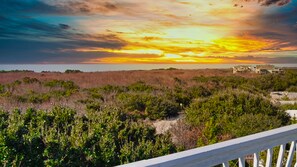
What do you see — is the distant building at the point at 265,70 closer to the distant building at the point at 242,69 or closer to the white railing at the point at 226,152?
the distant building at the point at 242,69

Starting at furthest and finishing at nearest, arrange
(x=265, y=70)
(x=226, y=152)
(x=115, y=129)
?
1. (x=265, y=70)
2. (x=115, y=129)
3. (x=226, y=152)

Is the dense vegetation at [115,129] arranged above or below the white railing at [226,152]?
below

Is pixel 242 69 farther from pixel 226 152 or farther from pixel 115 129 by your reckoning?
pixel 226 152

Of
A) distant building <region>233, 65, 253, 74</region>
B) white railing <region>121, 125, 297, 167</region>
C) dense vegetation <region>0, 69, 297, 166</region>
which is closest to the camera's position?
white railing <region>121, 125, 297, 167</region>

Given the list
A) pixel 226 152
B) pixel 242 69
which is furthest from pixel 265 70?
pixel 226 152

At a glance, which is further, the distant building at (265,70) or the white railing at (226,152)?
the distant building at (265,70)

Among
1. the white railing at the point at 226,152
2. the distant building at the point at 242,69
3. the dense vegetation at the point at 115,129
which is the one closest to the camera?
the white railing at the point at 226,152

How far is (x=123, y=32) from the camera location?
12.9 metres

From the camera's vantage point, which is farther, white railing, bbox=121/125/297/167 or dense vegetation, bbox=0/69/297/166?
dense vegetation, bbox=0/69/297/166

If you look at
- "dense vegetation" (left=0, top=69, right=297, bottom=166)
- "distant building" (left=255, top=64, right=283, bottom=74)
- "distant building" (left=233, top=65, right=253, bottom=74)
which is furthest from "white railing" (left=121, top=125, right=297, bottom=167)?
"distant building" (left=255, top=64, right=283, bottom=74)

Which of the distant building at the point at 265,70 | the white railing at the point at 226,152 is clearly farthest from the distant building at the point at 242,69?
the white railing at the point at 226,152

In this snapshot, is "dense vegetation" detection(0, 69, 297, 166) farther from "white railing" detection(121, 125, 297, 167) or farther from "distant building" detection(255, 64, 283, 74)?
"distant building" detection(255, 64, 283, 74)

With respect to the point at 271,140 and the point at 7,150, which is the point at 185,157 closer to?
the point at 271,140

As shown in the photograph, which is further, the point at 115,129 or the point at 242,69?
the point at 242,69
